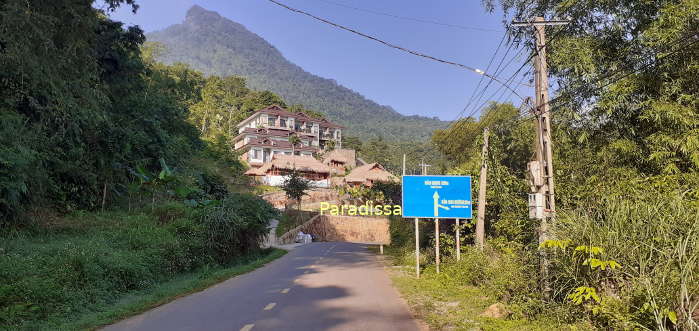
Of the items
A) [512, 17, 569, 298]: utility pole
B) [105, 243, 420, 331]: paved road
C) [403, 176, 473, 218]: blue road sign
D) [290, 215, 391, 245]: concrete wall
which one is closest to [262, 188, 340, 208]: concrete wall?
[290, 215, 391, 245]: concrete wall

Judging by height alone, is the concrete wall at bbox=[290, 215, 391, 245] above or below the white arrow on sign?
below

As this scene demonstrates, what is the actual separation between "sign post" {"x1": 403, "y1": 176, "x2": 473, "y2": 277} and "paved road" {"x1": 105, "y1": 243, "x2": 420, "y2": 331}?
124 inches

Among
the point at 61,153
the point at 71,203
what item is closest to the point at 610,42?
the point at 61,153

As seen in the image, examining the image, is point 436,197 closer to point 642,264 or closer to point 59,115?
point 642,264

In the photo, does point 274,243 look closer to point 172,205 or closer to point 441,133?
point 172,205

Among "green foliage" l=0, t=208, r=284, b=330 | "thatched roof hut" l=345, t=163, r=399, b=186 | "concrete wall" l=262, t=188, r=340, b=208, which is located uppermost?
"thatched roof hut" l=345, t=163, r=399, b=186

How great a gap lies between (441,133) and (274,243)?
24909 millimetres

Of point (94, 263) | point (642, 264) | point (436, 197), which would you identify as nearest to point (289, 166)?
point (436, 197)

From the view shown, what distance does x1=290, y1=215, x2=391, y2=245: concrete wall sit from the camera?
53.0 m

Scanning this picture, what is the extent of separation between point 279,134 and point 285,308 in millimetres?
77449

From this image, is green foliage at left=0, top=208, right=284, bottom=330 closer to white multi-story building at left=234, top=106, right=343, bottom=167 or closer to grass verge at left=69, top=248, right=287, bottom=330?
grass verge at left=69, top=248, right=287, bottom=330

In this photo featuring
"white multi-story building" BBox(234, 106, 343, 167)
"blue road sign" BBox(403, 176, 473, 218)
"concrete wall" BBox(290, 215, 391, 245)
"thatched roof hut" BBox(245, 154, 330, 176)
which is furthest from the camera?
"white multi-story building" BBox(234, 106, 343, 167)

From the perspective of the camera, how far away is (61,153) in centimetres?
1658

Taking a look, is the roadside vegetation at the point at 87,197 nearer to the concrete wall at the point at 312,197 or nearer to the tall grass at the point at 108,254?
the tall grass at the point at 108,254
